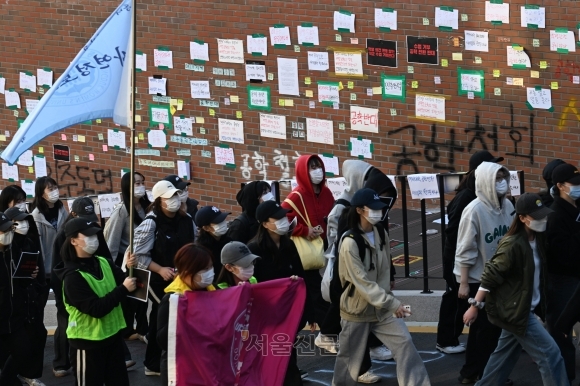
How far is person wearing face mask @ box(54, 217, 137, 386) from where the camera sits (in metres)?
7.71

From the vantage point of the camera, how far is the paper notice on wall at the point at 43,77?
1808cm

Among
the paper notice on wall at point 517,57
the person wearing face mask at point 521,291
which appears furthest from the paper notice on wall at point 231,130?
the person wearing face mask at point 521,291

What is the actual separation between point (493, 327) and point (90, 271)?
3.12 meters

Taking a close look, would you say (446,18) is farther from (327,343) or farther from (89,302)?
(89,302)

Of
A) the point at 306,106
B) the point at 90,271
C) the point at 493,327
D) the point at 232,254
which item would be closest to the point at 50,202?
the point at 90,271

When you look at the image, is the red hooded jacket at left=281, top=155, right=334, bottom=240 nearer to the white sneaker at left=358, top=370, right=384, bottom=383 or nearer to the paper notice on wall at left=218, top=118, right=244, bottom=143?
the white sneaker at left=358, top=370, right=384, bottom=383

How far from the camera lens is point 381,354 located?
9742 mm

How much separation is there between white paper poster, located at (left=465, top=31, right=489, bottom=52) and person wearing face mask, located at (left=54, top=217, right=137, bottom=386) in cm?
754

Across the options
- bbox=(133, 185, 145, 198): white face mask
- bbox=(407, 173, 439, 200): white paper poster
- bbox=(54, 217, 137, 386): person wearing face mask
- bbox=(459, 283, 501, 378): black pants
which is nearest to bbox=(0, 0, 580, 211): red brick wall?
bbox=(407, 173, 439, 200): white paper poster

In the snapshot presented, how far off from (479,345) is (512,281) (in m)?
0.96


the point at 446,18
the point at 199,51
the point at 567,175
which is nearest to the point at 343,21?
the point at 446,18

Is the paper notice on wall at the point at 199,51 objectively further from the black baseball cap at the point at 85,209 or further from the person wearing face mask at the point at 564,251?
the person wearing face mask at the point at 564,251

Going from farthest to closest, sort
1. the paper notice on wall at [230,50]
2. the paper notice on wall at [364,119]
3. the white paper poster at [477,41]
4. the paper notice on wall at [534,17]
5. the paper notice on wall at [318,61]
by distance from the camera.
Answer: the paper notice on wall at [230,50]
the paper notice on wall at [318,61]
the paper notice on wall at [364,119]
the white paper poster at [477,41]
the paper notice on wall at [534,17]

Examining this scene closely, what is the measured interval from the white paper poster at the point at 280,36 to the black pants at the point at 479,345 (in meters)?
7.64
